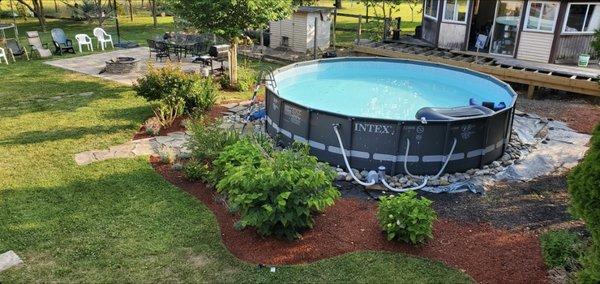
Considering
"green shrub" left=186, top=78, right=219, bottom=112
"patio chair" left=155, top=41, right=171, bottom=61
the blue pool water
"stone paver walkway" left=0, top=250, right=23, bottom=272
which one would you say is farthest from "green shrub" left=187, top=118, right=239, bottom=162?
"patio chair" left=155, top=41, right=171, bottom=61

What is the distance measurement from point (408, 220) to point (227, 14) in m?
8.48

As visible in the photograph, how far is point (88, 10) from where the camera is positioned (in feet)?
91.9

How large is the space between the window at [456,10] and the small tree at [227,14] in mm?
8111

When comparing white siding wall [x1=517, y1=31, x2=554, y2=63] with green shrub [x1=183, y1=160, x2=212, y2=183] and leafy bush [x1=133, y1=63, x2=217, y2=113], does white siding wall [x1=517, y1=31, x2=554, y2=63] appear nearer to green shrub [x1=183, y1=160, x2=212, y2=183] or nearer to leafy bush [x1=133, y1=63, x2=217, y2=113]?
leafy bush [x1=133, y1=63, x2=217, y2=113]

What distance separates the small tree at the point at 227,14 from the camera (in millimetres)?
11836

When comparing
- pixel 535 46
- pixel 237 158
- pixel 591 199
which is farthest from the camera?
pixel 535 46

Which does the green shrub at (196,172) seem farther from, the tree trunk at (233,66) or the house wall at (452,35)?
the house wall at (452,35)

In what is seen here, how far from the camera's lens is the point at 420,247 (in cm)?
596

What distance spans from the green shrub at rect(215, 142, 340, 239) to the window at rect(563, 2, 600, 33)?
13.4 meters

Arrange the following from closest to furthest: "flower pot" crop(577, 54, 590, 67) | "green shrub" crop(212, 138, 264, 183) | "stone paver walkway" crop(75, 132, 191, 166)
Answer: "green shrub" crop(212, 138, 264, 183) → "stone paver walkway" crop(75, 132, 191, 166) → "flower pot" crop(577, 54, 590, 67)

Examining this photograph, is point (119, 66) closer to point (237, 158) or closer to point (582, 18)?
point (237, 158)

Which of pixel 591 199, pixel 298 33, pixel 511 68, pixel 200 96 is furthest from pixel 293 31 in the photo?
pixel 591 199

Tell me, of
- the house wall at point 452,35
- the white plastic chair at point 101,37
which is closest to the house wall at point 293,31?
the house wall at point 452,35

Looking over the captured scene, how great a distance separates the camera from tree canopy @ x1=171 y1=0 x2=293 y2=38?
11.8 meters
